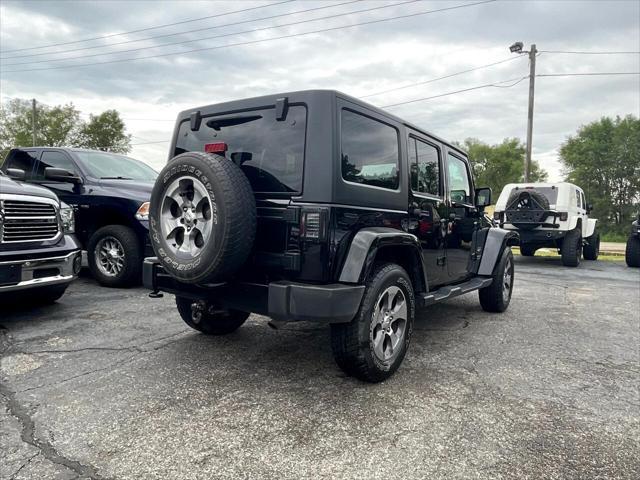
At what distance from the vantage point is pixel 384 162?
3.42 meters

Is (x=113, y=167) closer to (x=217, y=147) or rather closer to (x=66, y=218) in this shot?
(x=66, y=218)

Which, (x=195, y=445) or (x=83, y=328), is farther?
(x=83, y=328)

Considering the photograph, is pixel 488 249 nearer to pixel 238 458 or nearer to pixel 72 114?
pixel 238 458

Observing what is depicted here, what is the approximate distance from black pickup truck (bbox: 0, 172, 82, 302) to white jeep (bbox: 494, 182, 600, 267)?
9161mm

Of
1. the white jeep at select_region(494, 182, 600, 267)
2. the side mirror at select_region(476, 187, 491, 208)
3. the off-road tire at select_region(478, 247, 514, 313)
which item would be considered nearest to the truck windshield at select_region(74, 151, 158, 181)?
the side mirror at select_region(476, 187, 491, 208)

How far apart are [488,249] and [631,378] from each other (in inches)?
A: 80.4

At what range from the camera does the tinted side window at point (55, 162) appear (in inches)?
252

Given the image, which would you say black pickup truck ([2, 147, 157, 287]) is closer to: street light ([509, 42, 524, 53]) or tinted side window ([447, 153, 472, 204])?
tinted side window ([447, 153, 472, 204])

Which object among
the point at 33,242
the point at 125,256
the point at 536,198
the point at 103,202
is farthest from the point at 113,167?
the point at 536,198

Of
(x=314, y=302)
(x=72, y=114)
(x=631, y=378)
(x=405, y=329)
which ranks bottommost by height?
→ (x=631, y=378)

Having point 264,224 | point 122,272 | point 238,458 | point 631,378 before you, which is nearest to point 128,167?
point 122,272

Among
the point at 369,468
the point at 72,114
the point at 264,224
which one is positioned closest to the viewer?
the point at 369,468

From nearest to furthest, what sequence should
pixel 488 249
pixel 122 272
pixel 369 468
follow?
pixel 369 468
pixel 488 249
pixel 122 272

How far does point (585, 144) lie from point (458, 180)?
4659 cm
